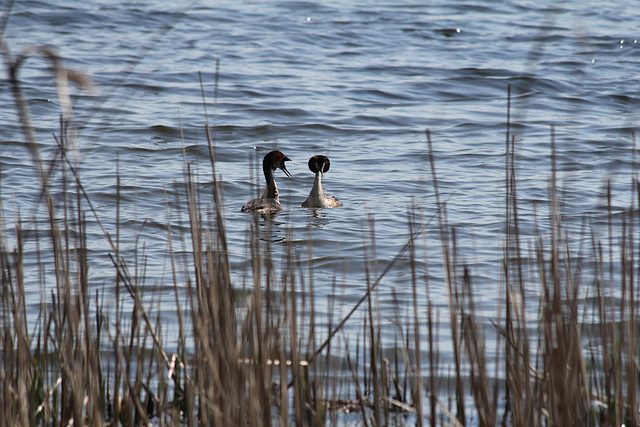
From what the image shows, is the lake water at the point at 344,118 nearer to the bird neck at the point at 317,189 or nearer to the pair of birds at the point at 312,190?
the pair of birds at the point at 312,190

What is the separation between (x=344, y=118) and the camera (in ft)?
41.4

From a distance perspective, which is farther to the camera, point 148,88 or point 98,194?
point 148,88

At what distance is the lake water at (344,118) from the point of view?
6562mm

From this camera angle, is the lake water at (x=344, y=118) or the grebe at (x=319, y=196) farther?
the grebe at (x=319, y=196)

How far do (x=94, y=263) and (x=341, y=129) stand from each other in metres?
6.71

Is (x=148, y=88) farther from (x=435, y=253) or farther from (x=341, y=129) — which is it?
(x=435, y=253)

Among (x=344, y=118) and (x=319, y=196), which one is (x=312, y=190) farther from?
(x=344, y=118)

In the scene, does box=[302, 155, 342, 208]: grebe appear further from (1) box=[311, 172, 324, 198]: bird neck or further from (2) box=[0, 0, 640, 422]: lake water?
(2) box=[0, 0, 640, 422]: lake water

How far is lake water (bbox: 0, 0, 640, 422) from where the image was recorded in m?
6.56

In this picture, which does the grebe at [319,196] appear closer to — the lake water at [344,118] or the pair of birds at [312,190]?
the pair of birds at [312,190]

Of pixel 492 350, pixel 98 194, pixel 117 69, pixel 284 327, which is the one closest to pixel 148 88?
pixel 117 69

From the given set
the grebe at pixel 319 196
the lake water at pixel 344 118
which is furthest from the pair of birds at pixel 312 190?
the lake water at pixel 344 118

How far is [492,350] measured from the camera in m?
4.28

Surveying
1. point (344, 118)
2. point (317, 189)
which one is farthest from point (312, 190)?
point (344, 118)
